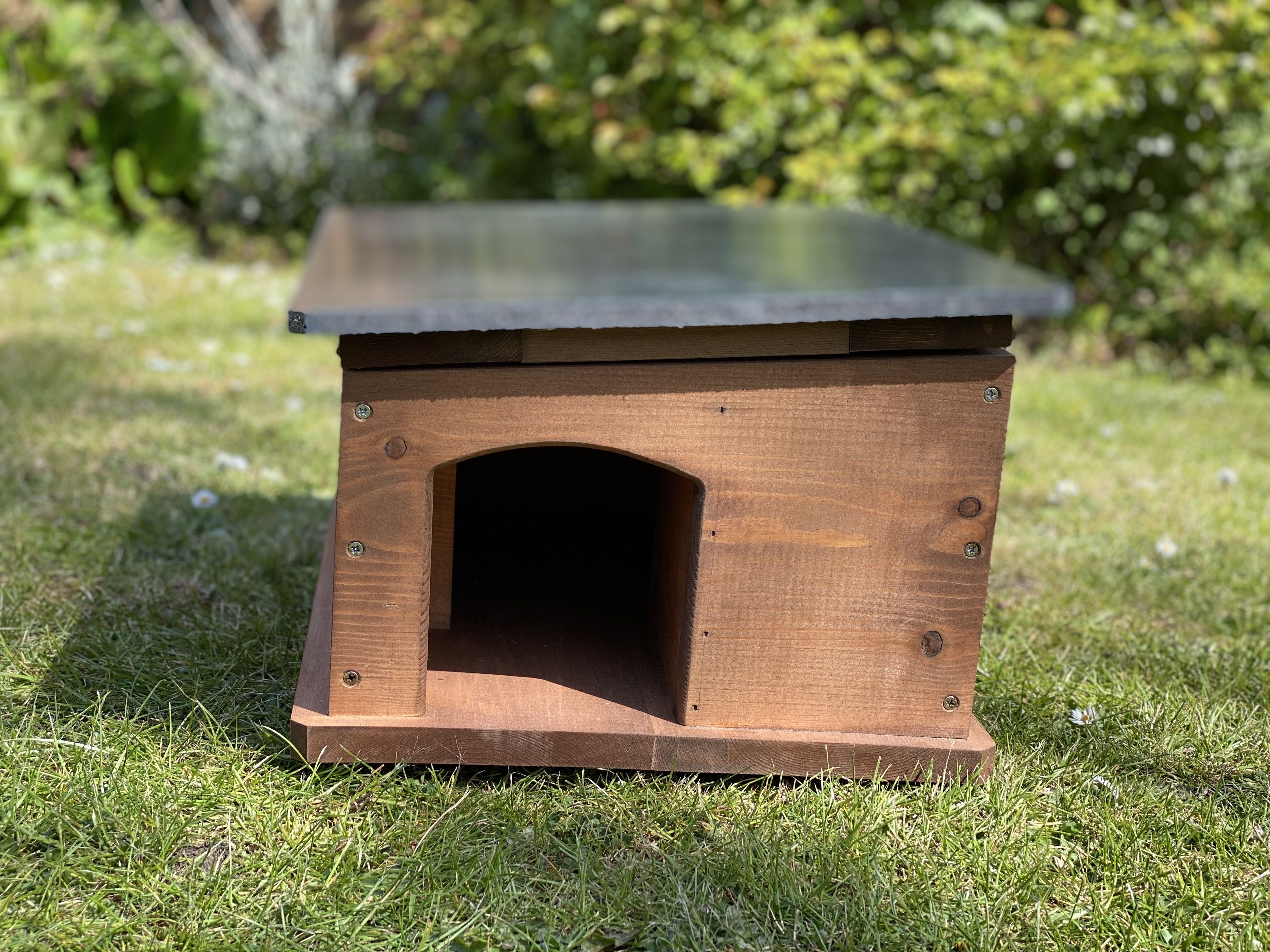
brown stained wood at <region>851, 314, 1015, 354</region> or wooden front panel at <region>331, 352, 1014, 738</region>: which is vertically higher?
brown stained wood at <region>851, 314, 1015, 354</region>

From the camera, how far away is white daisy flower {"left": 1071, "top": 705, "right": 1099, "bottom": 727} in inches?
70.6

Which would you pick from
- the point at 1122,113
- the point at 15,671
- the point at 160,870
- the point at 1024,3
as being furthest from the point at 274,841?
the point at 1024,3

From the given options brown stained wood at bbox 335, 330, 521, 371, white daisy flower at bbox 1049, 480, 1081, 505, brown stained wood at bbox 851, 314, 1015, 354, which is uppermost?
brown stained wood at bbox 851, 314, 1015, 354

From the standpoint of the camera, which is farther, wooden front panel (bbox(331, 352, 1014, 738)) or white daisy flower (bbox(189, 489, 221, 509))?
white daisy flower (bbox(189, 489, 221, 509))

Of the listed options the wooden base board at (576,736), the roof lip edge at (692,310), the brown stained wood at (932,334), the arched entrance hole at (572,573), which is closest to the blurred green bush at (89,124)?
the arched entrance hole at (572,573)

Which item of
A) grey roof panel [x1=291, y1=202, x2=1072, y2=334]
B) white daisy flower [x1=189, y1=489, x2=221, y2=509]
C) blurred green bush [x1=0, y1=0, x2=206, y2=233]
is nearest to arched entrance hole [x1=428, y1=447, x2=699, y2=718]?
grey roof panel [x1=291, y1=202, x2=1072, y2=334]

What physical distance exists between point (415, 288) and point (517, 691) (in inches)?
22.0

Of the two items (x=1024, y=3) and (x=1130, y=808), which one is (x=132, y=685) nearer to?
(x=1130, y=808)

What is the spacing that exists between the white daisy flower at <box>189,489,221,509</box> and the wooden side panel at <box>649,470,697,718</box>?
1.02 meters

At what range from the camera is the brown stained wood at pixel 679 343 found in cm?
142

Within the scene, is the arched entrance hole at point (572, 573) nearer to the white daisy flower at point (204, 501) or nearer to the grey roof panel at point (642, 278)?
the grey roof panel at point (642, 278)

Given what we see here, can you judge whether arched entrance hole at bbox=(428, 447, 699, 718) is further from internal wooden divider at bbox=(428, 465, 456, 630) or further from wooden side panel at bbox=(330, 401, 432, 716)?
wooden side panel at bbox=(330, 401, 432, 716)

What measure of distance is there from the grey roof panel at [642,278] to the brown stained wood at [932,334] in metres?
0.04

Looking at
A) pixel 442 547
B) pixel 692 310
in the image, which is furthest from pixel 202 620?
pixel 692 310
